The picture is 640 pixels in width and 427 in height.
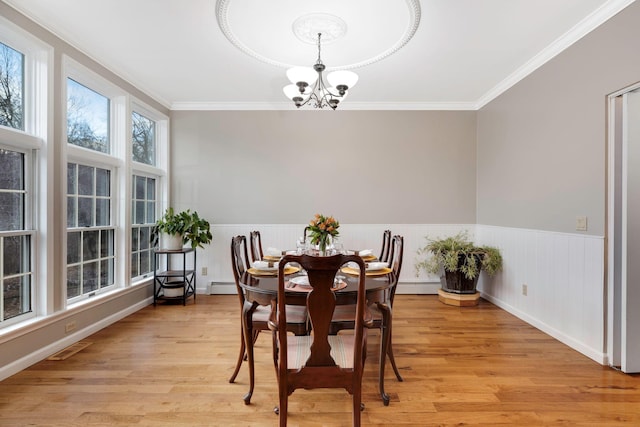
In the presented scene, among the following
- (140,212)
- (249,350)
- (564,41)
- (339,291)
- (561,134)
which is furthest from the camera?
(140,212)

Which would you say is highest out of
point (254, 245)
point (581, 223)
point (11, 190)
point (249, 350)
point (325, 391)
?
point (11, 190)

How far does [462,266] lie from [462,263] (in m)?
0.05

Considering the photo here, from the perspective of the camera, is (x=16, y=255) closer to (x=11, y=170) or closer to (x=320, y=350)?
(x=11, y=170)

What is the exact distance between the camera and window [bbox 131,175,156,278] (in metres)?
3.86

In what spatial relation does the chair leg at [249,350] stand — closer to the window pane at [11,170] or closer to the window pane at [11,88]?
the window pane at [11,170]

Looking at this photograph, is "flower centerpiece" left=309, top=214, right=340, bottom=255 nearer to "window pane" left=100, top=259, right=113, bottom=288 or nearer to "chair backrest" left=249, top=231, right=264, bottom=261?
"chair backrest" left=249, top=231, right=264, bottom=261

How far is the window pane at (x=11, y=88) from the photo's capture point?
2.30m

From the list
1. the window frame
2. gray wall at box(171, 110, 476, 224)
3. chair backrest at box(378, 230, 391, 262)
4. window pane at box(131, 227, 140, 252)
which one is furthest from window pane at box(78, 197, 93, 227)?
chair backrest at box(378, 230, 391, 262)

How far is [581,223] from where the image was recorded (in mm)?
2613

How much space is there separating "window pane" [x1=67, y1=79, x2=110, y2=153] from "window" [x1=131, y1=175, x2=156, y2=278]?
2.25 ft

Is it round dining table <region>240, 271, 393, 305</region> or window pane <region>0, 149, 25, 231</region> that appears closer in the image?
round dining table <region>240, 271, 393, 305</region>

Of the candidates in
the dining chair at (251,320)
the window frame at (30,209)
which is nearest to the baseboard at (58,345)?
the window frame at (30,209)

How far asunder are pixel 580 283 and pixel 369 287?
2088 millimetres

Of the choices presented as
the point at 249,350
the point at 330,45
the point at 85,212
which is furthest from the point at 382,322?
the point at 85,212
